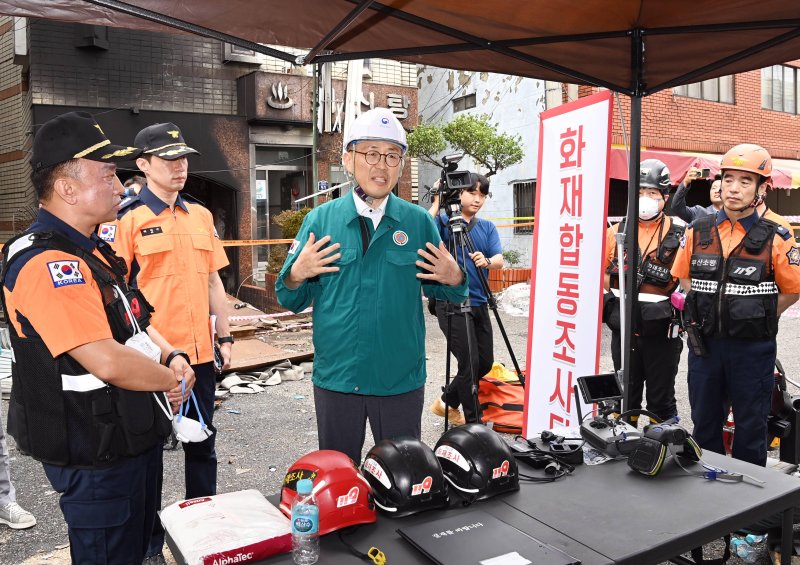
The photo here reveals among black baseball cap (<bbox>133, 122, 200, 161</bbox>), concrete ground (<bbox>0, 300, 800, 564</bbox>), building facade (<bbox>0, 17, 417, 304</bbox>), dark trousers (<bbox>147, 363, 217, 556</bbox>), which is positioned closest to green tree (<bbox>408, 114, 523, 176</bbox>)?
building facade (<bbox>0, 17, 417, 304</bbox>)

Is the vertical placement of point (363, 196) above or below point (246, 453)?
above

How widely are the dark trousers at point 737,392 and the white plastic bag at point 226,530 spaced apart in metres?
3.07


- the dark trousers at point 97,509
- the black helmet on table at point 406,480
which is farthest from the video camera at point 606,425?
the dark trousers at point 97,509

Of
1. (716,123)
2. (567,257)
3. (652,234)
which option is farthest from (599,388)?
(716,123)

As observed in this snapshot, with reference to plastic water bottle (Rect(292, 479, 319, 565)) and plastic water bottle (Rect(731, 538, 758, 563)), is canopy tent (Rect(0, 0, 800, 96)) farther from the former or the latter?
plastic water bottle (Rect(731, 538, 758, 563))

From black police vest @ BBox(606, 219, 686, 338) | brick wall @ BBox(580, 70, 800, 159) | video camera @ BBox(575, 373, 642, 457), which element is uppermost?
brick wall @ BBox(580, 70, 800, 159)

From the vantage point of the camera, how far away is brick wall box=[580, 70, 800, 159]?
16016 millimetres

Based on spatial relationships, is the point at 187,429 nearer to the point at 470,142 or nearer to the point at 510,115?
the point at 470,142

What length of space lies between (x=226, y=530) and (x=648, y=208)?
13.8 ft

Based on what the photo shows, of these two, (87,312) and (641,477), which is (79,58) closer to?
(87,312)

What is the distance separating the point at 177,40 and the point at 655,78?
11.4 m

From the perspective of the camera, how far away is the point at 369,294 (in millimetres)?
2838

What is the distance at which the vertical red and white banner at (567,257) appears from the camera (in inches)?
144

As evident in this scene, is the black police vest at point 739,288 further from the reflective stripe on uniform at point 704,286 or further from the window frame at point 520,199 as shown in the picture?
the window frame at point 520,199
